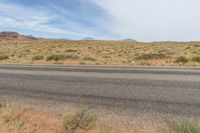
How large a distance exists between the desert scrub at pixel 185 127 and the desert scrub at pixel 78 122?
1.58 meters

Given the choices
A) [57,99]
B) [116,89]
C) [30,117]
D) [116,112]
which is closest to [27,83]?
[57,99]

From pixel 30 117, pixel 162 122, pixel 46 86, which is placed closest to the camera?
pixel 162 122

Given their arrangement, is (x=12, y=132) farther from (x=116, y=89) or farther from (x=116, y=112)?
(x=116, y=89)

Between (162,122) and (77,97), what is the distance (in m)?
3.01

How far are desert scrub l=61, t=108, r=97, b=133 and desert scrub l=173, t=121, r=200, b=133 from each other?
1.58m

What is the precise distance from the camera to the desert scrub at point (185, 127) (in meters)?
4.04

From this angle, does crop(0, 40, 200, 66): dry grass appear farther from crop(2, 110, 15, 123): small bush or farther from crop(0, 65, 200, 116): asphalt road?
crop(2, 110, 15, 123): small bush

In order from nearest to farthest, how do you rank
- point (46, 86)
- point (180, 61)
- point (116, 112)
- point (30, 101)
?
point (116, 112)
point (30, 101)
point (46, 86)
point (180, 61)

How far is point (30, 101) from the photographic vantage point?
6.89m

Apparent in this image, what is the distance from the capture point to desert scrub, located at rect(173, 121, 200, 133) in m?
4.04

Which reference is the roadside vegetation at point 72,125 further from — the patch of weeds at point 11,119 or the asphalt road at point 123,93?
the asphalt road at point 123,93

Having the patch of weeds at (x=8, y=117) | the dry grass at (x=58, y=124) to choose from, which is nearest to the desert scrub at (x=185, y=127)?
the dry grass at (x=58, y=124)

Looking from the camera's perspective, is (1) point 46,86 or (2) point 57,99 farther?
(1) point 46,86

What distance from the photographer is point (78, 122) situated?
468 cm
